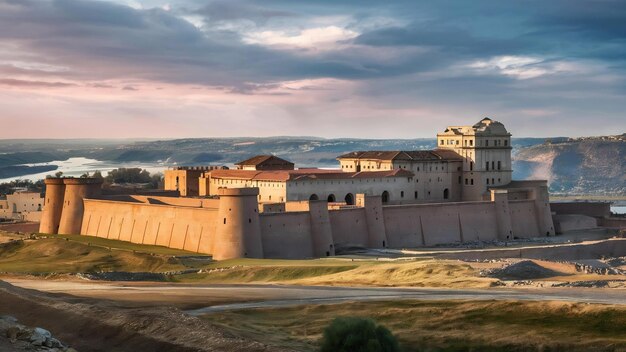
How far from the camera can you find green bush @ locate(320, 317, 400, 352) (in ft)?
113

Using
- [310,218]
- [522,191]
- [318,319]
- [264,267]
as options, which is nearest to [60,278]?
[264,267]

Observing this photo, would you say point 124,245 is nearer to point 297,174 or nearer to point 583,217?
point 297,174

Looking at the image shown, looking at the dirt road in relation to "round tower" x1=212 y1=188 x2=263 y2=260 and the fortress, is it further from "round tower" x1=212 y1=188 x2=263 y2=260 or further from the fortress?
the fortress

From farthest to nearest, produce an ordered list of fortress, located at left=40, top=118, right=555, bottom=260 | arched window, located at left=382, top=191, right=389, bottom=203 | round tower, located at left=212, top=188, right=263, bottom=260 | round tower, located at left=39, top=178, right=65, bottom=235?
round tower, located at left=39, top=178, right=65, bottom=235, arched window, located at left=382, top=191, right=389, bottom=203, fortress, located at left=40, top=118, right=555, bottom=260, round tower, located at left=212, top=188, right=263, bottom=260

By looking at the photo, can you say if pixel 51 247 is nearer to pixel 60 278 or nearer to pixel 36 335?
pixel 60 278

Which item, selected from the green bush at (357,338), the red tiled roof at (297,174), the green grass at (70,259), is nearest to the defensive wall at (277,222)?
the green grass at (70,259)

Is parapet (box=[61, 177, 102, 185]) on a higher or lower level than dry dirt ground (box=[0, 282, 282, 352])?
higher

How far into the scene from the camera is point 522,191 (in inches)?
3553

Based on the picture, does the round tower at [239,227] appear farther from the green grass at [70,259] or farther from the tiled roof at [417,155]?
the tiled roof at [417,155]

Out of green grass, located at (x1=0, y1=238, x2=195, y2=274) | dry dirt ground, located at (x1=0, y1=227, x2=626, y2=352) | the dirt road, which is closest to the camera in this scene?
dry dirt ground, located at (x1=0, y1=227, x2=626, y2=352)

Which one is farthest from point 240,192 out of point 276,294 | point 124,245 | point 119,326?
point 119,326

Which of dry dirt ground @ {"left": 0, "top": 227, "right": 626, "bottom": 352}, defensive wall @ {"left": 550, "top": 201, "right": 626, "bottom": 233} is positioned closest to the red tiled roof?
defensive wall @ {"left": 550, "top": 201, "right": 626, "bottom": 233}

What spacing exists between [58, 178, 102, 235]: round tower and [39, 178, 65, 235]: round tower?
683mm

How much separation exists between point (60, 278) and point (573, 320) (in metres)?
31.2
